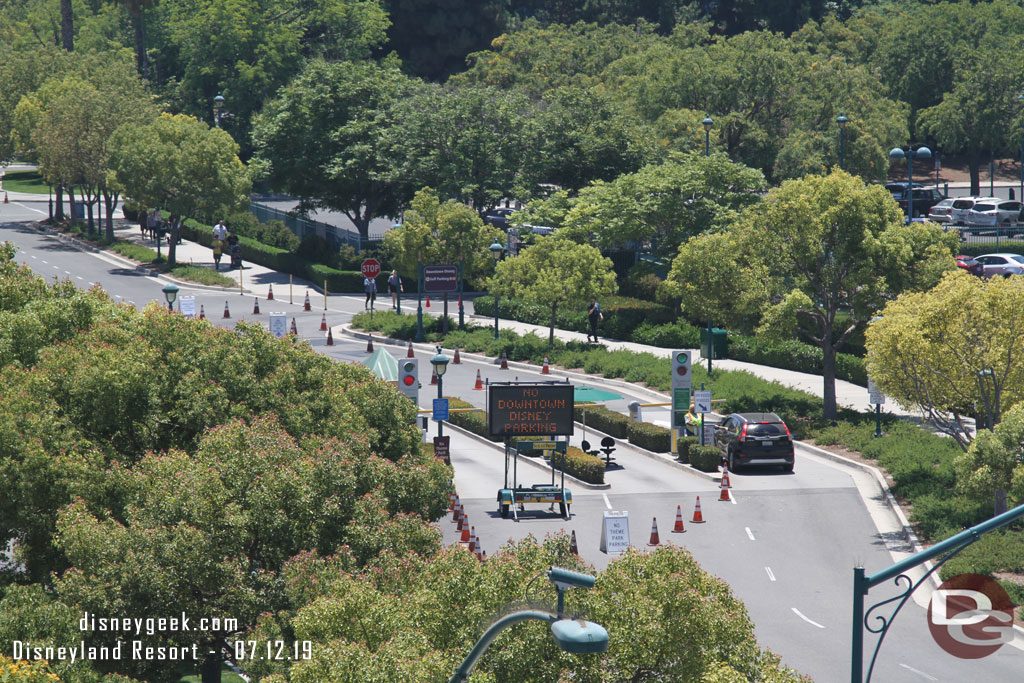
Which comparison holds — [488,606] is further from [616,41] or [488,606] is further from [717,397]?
[616,41]

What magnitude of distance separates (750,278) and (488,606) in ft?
87.5

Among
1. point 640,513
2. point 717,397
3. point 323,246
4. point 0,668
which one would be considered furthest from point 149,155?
point 0,668

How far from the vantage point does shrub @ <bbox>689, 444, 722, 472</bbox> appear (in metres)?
35.8

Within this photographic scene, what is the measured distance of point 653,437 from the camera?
38.0 meters

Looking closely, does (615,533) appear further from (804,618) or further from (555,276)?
(555,276)

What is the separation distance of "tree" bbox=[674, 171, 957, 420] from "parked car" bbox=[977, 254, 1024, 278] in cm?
2023

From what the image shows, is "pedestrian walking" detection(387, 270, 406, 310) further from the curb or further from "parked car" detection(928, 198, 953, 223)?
"parked car" detection(928, 198, 953, 223)

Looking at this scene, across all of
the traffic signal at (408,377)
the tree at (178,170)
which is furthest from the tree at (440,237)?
the tree at (178,170)

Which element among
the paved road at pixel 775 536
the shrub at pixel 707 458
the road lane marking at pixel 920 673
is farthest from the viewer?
the shrub at pixel 707 458

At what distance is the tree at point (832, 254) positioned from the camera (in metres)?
38.3

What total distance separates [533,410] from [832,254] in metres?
12.4

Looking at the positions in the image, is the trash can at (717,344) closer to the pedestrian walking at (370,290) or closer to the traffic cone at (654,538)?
the pedestrian walking at (370,290)

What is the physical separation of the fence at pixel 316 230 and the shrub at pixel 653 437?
30.7 meters

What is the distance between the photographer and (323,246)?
67.2 metres
